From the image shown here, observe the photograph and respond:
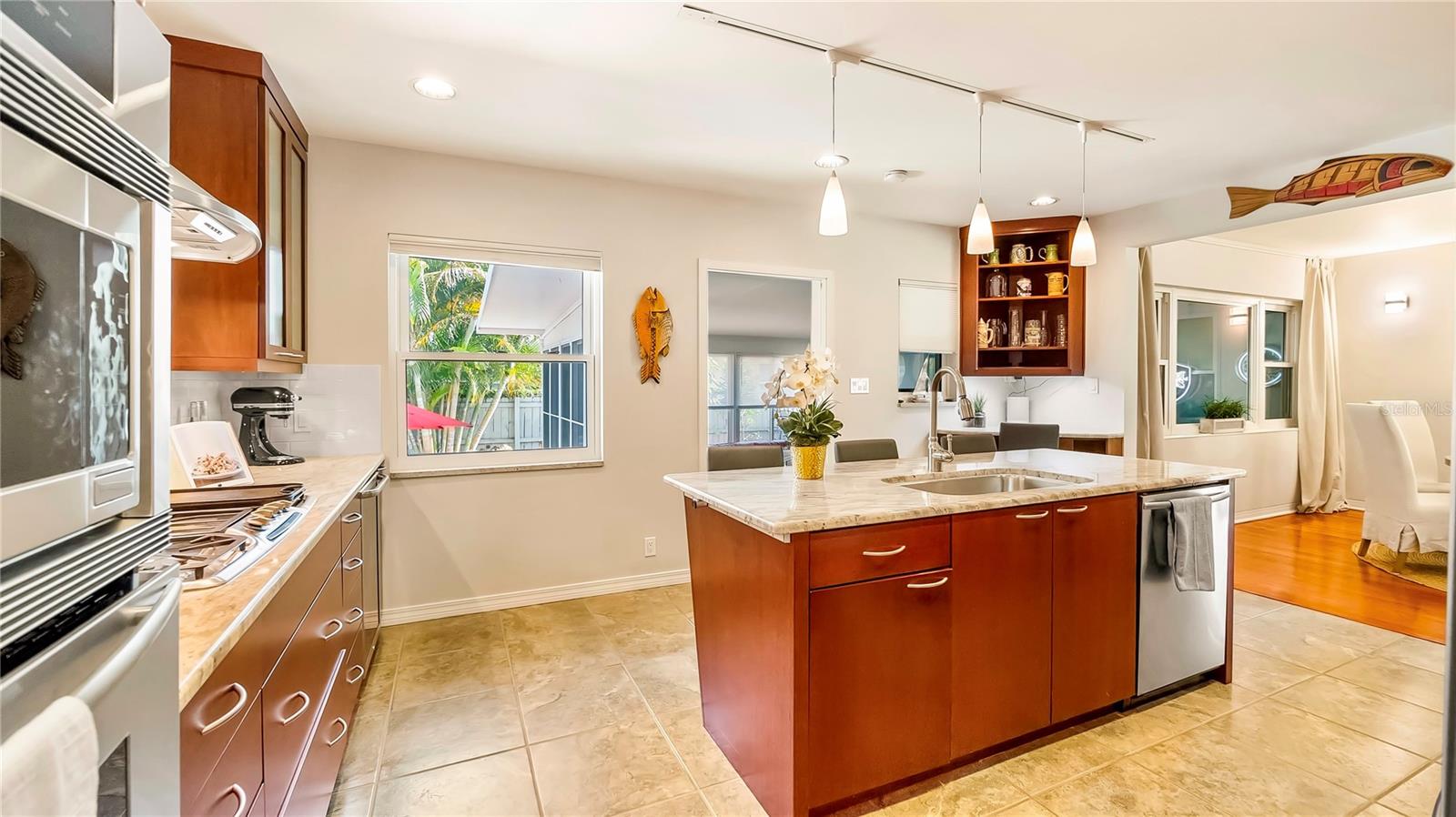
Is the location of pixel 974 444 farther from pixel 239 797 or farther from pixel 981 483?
pixel 239 797

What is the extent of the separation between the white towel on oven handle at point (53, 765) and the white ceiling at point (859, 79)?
6.99 feet

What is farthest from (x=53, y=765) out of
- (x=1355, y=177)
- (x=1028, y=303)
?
(x=1028, y=303)

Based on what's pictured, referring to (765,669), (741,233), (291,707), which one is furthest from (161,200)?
(741,233)

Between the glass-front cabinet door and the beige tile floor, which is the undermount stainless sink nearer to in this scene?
the beige tile floor

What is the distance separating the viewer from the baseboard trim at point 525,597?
326 centimetres

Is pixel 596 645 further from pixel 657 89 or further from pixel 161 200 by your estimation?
pixel 161 200

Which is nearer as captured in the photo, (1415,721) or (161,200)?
(161,200)

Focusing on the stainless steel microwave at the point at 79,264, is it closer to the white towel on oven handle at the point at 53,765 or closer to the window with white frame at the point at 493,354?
the white towel on oven handle at the point at 53,765

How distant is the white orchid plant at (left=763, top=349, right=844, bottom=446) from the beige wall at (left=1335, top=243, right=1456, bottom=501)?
220 inches

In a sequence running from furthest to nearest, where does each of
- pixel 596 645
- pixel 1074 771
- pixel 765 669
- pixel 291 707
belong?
pixel 596 645 < pixel 1074 771 < pixel 765 669 < pixel 291 707

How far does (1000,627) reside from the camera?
1.97 meters

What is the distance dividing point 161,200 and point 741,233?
11.9 ft

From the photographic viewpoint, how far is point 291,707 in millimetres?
1349

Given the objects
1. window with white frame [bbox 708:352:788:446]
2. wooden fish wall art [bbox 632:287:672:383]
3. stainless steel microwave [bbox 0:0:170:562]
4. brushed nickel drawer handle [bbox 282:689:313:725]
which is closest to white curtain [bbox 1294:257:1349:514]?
window with white frame [bbox 708:352:788:446]
